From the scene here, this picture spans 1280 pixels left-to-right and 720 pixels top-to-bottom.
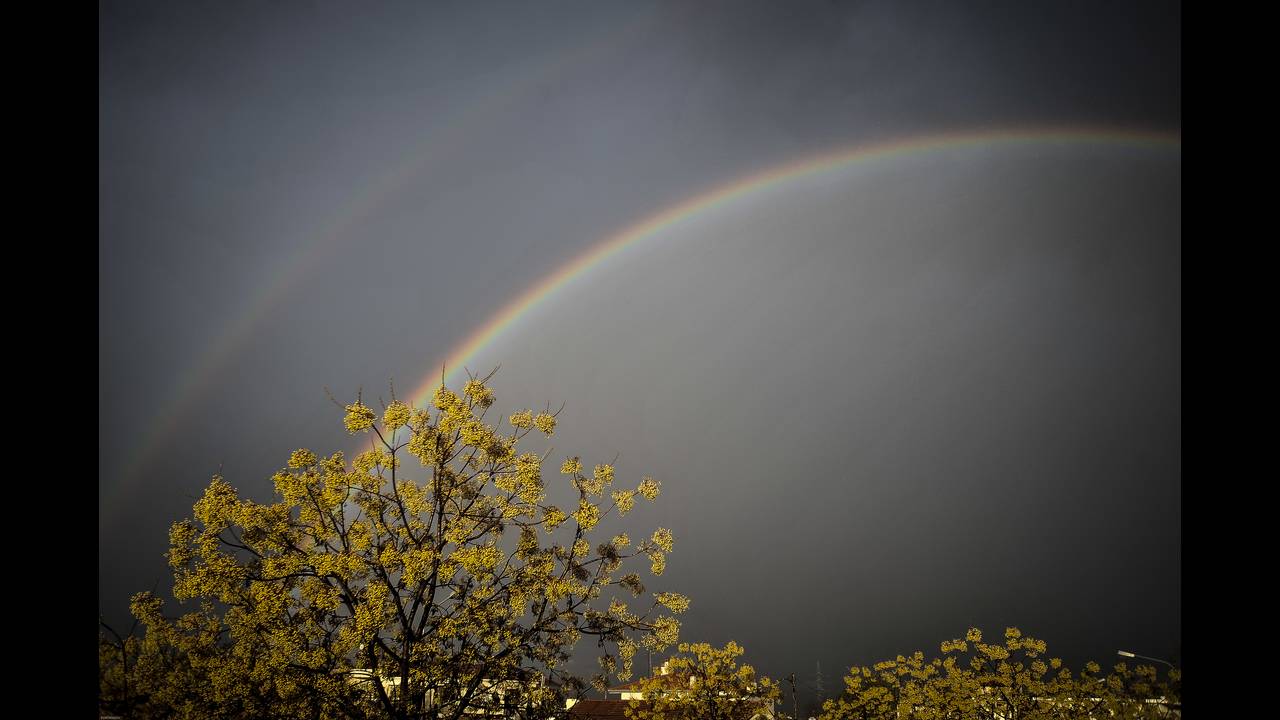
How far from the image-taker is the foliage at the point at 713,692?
36.8 feet

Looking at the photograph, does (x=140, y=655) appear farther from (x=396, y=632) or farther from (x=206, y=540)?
(x=396, y=632)

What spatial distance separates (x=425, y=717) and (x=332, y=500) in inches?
101

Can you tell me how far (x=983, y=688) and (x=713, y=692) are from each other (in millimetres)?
4689

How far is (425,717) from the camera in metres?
8.76

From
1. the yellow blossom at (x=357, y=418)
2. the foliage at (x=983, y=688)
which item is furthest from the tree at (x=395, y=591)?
the foliage at (x=983, y=688)

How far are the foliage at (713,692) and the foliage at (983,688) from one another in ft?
5.07

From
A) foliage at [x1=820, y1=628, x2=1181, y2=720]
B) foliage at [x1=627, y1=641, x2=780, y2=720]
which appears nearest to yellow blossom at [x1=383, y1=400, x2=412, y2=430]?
foliage at [x1=627, y1=641, x2=780, y2=720]
